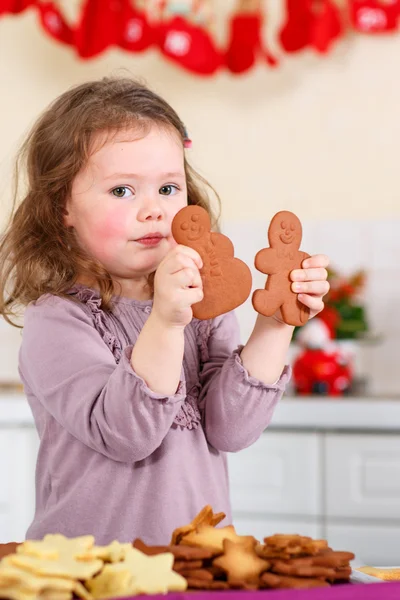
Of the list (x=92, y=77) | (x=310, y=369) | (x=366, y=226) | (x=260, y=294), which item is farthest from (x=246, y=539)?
(x=92, y=77)

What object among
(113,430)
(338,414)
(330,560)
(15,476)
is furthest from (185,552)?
(15,476)

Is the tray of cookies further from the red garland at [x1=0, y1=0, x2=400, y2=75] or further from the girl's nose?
the red garland at [x1=0, y1=0, x2=400, y2=75]

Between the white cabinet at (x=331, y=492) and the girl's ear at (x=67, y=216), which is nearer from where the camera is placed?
the girl's ear at (x=67, y=216)

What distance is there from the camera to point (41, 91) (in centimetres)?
301

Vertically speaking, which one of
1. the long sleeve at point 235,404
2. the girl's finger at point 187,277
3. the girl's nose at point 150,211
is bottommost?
the long sleeve at point 235,404

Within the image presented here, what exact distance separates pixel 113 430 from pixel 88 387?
0.07 meters

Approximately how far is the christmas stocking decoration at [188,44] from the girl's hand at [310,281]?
187 cm

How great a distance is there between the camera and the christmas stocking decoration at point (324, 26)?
8.79ft

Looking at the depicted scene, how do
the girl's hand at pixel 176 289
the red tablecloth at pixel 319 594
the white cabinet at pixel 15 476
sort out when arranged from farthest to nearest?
the white cabinet at pixel 15 476 < the girl's hand at pixel 176 289 < the red tablecloth at pixel 319 594

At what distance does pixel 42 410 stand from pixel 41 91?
2121mm

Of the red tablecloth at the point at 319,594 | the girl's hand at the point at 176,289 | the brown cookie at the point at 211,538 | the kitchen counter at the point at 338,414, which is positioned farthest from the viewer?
the kitchen counter at the point at 338,414

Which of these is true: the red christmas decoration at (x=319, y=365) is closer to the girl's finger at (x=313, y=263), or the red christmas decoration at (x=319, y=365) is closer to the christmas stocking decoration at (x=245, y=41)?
the christmas stocking decoration at (x=245, y=41)

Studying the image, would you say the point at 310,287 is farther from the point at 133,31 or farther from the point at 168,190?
the point at 133,31

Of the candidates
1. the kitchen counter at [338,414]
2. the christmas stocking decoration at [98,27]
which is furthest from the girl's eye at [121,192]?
the christmas stocking decoration at [98,27]
